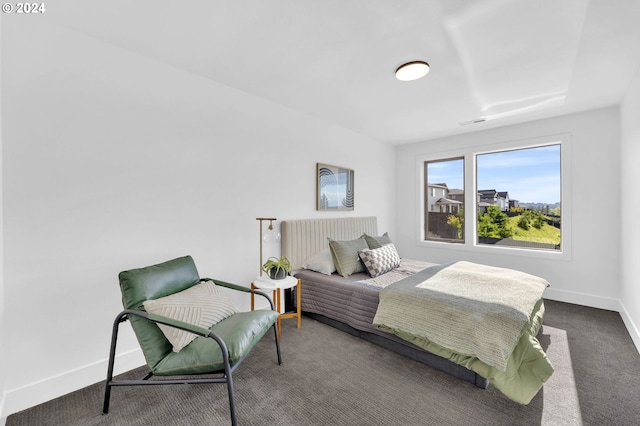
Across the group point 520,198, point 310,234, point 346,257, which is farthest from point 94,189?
point 520,198

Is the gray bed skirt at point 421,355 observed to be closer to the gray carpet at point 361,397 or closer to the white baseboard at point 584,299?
the gray carpet at point 361,397

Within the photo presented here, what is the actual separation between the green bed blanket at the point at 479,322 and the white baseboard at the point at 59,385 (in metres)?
2.09

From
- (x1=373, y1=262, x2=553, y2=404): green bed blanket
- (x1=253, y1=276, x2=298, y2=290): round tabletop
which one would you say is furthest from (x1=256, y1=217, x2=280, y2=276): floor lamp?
(x1=373, y1=262, x2=553, y2=404): green bed blanket

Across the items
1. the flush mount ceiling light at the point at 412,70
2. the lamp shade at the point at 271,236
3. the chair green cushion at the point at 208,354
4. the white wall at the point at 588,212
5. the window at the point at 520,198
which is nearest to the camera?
the chair green cushion at the point at 208,354

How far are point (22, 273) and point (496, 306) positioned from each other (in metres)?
3.28

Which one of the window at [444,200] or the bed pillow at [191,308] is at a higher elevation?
the window at [444,200]

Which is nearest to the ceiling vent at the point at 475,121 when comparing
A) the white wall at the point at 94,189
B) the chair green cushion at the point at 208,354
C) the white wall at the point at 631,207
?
the white wall at the point at 631,207

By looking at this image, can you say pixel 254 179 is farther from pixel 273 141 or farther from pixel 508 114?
pixel 508 114

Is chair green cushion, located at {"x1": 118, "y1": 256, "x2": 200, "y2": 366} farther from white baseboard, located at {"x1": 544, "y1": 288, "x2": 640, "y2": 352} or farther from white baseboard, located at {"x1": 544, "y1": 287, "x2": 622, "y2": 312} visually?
white baseboard, located at {"x1": 544, "y1": 287, "x2": 622, "y2": 312}

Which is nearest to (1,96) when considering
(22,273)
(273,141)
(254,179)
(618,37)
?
(22,273)

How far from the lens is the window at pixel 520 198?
3.95 m

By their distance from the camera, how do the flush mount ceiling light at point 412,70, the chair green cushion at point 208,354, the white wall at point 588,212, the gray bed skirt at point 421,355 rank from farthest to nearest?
the white wall at point 588,212 < the flush mount ceiling light at point 412,70 < the gray bed skirt at point 421,355 < the chair green cushion at point 208,354

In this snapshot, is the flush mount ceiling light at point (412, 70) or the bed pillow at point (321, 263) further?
the bed pillow at point (321, 263)

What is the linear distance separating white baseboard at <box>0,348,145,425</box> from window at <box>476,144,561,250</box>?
4907 millimetres
